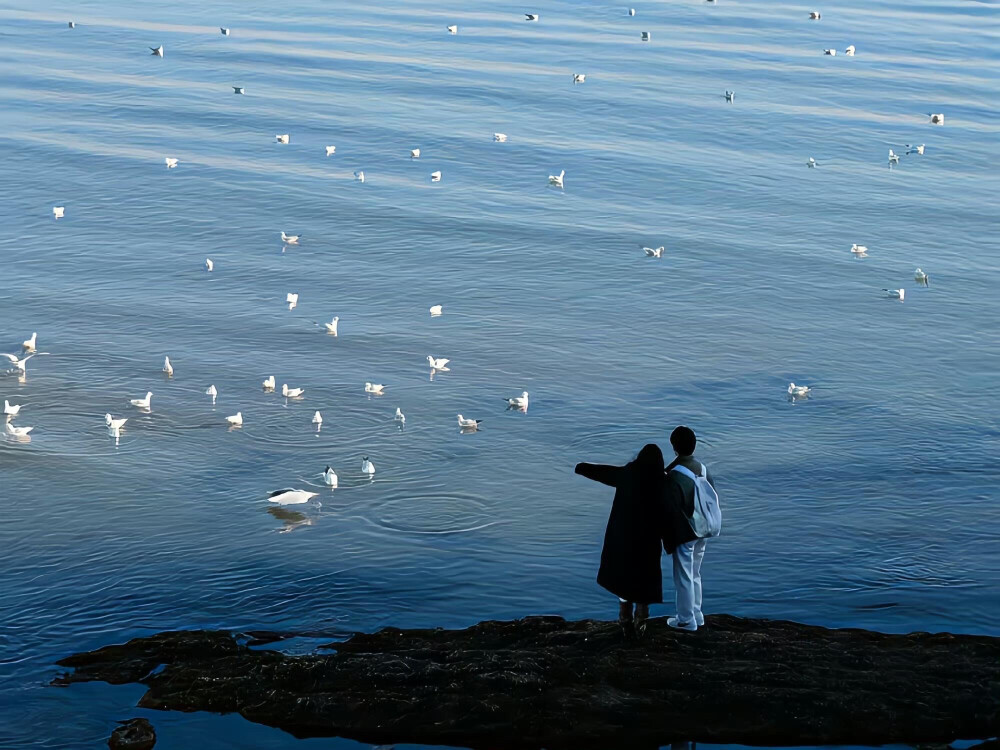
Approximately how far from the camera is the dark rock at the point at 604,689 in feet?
46.3

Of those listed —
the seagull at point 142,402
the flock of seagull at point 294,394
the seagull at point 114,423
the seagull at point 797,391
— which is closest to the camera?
the flock of seagull at point 294,394

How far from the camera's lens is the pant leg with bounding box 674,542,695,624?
48.3ft

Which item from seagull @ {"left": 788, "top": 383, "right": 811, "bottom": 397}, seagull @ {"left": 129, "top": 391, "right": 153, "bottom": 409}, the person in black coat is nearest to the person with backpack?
the person in black coat

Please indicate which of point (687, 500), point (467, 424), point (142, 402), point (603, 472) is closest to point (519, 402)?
point (467, 424)

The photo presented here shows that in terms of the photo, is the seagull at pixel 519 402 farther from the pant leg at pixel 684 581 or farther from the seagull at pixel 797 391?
the pant leg at pixel 684 581

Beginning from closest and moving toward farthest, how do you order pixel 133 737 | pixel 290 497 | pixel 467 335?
pixel 133 737 → pixel 290 497 → pixel 467 335

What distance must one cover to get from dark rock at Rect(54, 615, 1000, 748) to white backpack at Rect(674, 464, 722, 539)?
1517 mm

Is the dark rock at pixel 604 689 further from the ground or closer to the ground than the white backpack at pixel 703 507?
closer to the ground

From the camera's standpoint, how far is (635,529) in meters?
14.4

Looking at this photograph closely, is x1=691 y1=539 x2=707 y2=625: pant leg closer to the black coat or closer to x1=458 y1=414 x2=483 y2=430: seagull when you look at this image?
the black coat

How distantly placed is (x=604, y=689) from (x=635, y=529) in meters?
1.71

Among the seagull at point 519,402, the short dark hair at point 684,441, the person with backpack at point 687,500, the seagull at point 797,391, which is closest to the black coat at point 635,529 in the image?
the person with backpack at point 687,500

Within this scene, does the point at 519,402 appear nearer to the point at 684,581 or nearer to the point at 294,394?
the point at 294,394

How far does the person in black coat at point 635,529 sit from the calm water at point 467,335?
11.0 ft
